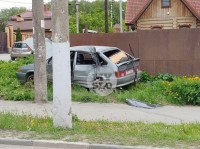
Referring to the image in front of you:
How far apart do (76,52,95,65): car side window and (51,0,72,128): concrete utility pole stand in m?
4.59

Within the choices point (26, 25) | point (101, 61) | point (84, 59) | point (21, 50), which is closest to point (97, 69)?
point (101, 61)

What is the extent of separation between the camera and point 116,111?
9898 millimetres

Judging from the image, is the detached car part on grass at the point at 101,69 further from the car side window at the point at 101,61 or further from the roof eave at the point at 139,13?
the roof eave at the point at 139,13

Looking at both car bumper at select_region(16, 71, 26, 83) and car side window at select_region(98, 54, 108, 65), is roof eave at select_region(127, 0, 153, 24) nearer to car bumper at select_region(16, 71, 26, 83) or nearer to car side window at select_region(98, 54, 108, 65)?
car side window at select_region(98, 54, 108, 65)

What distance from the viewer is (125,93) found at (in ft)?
38.3

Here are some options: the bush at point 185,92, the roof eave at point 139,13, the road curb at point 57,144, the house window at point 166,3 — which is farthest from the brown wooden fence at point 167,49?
the house window at point 166,3

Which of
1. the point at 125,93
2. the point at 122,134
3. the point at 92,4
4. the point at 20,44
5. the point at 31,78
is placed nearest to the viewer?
the point at 122,134

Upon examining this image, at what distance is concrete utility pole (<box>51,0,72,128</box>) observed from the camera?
746cm

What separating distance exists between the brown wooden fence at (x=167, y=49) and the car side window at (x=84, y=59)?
2.89 meters

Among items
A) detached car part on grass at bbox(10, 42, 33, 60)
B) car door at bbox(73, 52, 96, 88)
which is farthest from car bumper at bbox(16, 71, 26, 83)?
detached car part on grass at bbox(10, 42, 33, 60)

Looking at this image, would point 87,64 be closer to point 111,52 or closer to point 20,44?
point 111,52

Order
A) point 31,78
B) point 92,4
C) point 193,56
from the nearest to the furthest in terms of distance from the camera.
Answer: point 31,78 < point 193,56 < point 92,4

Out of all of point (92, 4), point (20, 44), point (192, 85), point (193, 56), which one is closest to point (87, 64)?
point (192, 85)

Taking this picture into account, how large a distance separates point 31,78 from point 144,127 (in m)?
6.34
